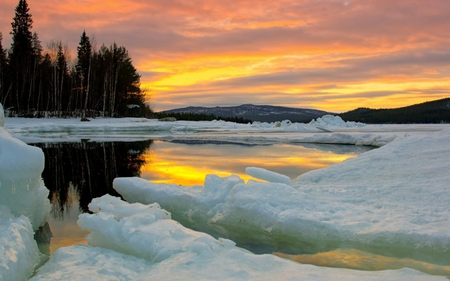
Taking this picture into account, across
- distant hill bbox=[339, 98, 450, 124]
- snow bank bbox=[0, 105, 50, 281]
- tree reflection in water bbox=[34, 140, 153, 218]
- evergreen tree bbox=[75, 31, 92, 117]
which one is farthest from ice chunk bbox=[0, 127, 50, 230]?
distant hill bbox=[339, 98, 450, 124]

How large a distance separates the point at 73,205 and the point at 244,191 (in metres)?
2.54

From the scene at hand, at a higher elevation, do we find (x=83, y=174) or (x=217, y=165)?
(x=217, y=165)

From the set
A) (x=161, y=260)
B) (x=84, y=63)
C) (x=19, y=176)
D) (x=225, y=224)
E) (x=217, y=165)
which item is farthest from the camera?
(x=84, y=63)

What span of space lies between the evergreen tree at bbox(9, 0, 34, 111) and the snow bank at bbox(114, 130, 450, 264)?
3187 centimetres

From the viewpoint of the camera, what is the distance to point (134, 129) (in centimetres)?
2769

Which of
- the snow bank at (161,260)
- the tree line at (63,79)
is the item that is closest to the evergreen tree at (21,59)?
the tree line at (63,79)

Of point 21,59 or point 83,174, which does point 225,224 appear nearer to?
point 83,174

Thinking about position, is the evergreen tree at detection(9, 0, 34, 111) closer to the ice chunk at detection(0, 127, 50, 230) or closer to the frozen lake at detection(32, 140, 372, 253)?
the frozen lake at detection(32, 140, 372, 253)

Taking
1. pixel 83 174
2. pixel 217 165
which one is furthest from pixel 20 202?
pixel 217 165

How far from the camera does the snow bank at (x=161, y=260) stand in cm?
283

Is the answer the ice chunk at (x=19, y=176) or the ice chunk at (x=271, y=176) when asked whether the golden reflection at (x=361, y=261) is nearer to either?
the ice chunk at (x=271, y=176)

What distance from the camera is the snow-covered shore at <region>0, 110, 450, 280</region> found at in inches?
116

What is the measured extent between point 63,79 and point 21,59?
3793mm

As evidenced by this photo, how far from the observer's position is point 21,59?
33281 mm
